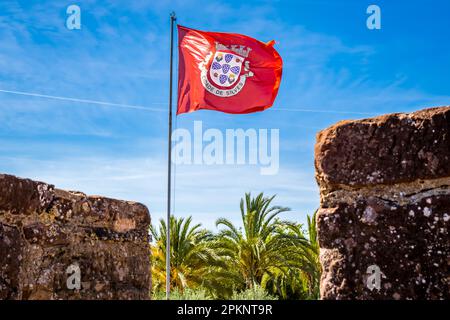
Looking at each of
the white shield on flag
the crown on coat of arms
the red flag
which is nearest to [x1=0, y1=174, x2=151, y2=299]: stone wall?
the red flag

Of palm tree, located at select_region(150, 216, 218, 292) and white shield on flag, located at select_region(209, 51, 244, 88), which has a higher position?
white shield on flag, located at select_region(209, 51, 244, 88)

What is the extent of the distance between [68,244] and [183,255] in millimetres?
17942

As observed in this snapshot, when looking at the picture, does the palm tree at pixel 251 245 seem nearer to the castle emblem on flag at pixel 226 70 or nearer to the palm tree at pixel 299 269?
the palm tree at pixel 299 269

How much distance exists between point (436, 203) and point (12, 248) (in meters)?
2.17

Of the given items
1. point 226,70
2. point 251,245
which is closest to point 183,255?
point 251,245

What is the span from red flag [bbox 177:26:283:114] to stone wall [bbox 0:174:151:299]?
292 inches

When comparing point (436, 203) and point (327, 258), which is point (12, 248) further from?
point (436, 203)

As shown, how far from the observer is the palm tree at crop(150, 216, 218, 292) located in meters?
21.0

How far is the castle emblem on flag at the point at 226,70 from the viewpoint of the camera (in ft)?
37.5

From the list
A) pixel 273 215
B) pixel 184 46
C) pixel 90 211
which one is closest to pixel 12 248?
pixel 90 211

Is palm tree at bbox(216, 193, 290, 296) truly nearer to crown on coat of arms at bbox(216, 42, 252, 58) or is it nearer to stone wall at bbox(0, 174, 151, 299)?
crown on coat of arms at bbox(216, 42, 252, 58)
